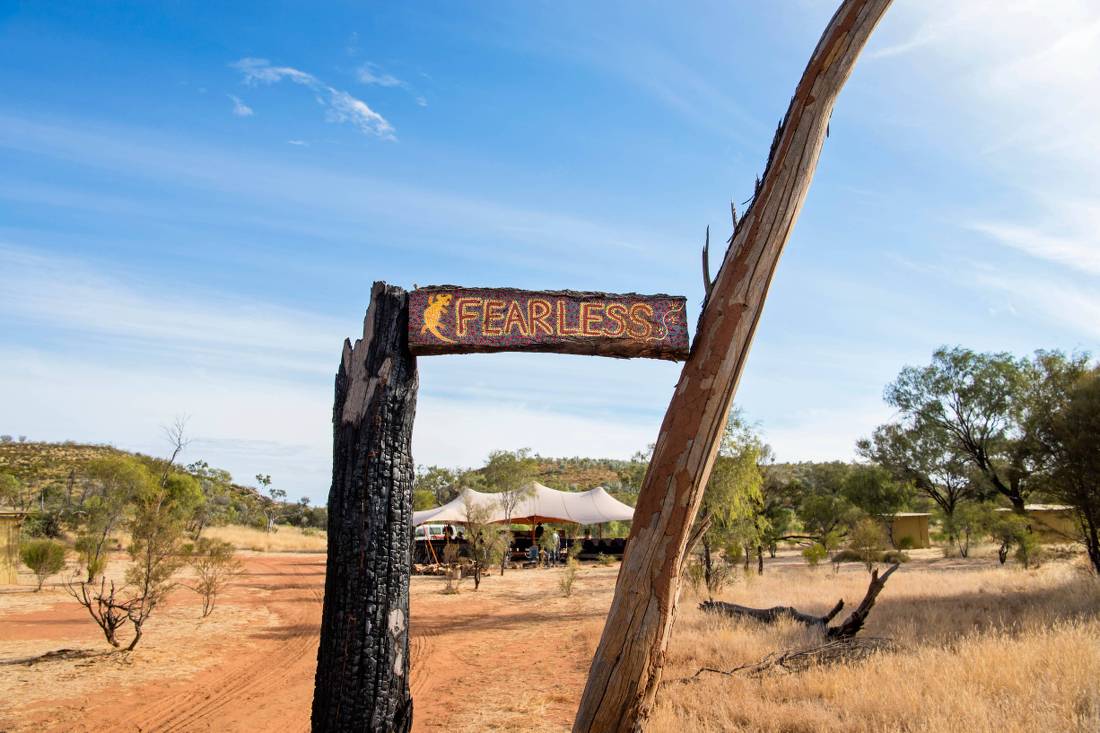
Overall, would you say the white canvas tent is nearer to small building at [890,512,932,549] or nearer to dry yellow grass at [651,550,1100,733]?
small building at [890,512,932,549]

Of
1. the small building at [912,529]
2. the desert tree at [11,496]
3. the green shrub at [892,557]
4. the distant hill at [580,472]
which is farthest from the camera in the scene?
the distant hill at [580,472]

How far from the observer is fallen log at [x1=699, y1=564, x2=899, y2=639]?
27.1 feet

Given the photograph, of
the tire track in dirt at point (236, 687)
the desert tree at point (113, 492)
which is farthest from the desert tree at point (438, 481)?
the tire track in dirt at point (236, 687)

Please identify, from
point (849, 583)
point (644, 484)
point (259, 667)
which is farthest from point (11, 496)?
point (644, 484)

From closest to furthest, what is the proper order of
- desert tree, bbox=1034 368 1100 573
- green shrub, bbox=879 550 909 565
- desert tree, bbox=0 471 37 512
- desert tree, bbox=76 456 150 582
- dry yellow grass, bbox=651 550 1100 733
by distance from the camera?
dry yellow grass, bbox=651 550 1100 733
desert tree, bbox=1034 368 1100 573
green shrub, bbox=879 550 909 565
desert tree, bbox=76 456 150 582
desert tree, bbox=0 471 37 512

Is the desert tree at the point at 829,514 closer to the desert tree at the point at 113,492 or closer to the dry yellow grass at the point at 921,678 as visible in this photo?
the dry yellow grass at the point at 921,678

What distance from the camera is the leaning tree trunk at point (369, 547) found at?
3.97 m

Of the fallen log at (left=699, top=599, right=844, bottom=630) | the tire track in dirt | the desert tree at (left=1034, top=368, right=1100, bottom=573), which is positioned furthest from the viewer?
the desert tree at (left=1034, top=368, right=1100, bottom=573)

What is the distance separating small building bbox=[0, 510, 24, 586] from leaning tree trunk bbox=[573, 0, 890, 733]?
61.6 ft

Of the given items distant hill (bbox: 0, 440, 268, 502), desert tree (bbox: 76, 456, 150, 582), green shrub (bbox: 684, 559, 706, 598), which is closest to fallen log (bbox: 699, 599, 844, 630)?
green shrub (bbox: 684, 559, 706, 598)

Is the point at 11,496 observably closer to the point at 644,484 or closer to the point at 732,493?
the point at 732,493

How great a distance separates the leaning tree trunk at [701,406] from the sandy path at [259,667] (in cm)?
278

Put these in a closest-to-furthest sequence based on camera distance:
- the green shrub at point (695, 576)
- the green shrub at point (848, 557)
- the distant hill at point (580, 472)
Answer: the green shrub at point (695, 576) → the green shrub at point (848, 557) → the distant hill at point (580, 472)

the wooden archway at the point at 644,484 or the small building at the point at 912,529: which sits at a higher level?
the wooden archway at the point at 644,484
